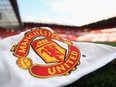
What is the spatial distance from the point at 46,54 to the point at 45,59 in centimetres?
3

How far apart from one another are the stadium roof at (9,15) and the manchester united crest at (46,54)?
166 cm

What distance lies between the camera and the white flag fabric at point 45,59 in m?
0.78

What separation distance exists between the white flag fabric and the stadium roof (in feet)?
5.54

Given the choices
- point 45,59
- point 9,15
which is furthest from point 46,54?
point 9,15

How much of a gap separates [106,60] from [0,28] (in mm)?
2530

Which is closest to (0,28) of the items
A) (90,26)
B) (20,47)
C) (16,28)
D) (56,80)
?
(16,28)

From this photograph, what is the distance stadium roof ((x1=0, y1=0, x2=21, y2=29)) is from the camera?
2754 millimetres

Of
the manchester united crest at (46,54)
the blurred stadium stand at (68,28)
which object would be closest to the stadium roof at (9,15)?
the blurred stadium stand at (68,28)

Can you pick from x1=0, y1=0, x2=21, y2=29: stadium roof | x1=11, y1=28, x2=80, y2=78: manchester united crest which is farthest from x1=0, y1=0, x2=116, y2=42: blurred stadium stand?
x1=11, y1=28, x2=80, y2=78: manchester united crest

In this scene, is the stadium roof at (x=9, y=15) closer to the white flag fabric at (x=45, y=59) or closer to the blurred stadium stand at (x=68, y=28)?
the blurred stadium stand at (x=68, y=28)

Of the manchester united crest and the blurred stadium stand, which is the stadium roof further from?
the manchester united crest

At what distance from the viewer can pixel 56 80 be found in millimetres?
778

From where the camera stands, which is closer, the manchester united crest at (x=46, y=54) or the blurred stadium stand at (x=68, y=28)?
the manchester united crest at (x=46, y=54)

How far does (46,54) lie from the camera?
0.92 metres
